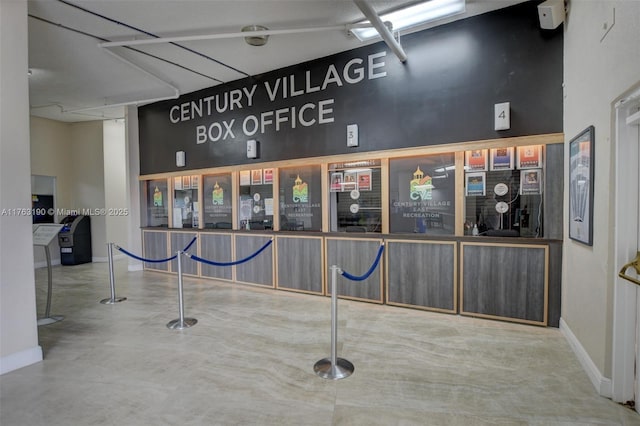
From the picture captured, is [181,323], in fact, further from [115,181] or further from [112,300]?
[115,181]

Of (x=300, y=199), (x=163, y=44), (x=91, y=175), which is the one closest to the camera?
(x=163, y=44)

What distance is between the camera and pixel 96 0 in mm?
3799

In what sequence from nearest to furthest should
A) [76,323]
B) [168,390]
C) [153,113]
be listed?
1. [168,390]
2. [76,323]
3. [153,113]

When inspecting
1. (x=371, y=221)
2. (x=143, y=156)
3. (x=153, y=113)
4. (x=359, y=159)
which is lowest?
(x=371, y=221)

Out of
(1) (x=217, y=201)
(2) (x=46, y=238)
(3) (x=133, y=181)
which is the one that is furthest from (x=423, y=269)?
(3) (x=133, y=181)

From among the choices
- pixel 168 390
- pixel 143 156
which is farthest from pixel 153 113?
pixel 168 390

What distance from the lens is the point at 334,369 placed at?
2.91 metres

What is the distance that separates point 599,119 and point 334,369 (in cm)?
298

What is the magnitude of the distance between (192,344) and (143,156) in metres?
5.54

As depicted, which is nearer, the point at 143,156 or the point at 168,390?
the point at 168,390

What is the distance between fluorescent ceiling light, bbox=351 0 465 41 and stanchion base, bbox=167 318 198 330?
4.15 m

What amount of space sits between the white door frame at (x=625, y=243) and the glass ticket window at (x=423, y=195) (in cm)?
200

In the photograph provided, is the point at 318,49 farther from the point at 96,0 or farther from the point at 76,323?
the point at 76,323

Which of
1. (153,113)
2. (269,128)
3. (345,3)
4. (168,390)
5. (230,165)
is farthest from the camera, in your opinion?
(153,113)
